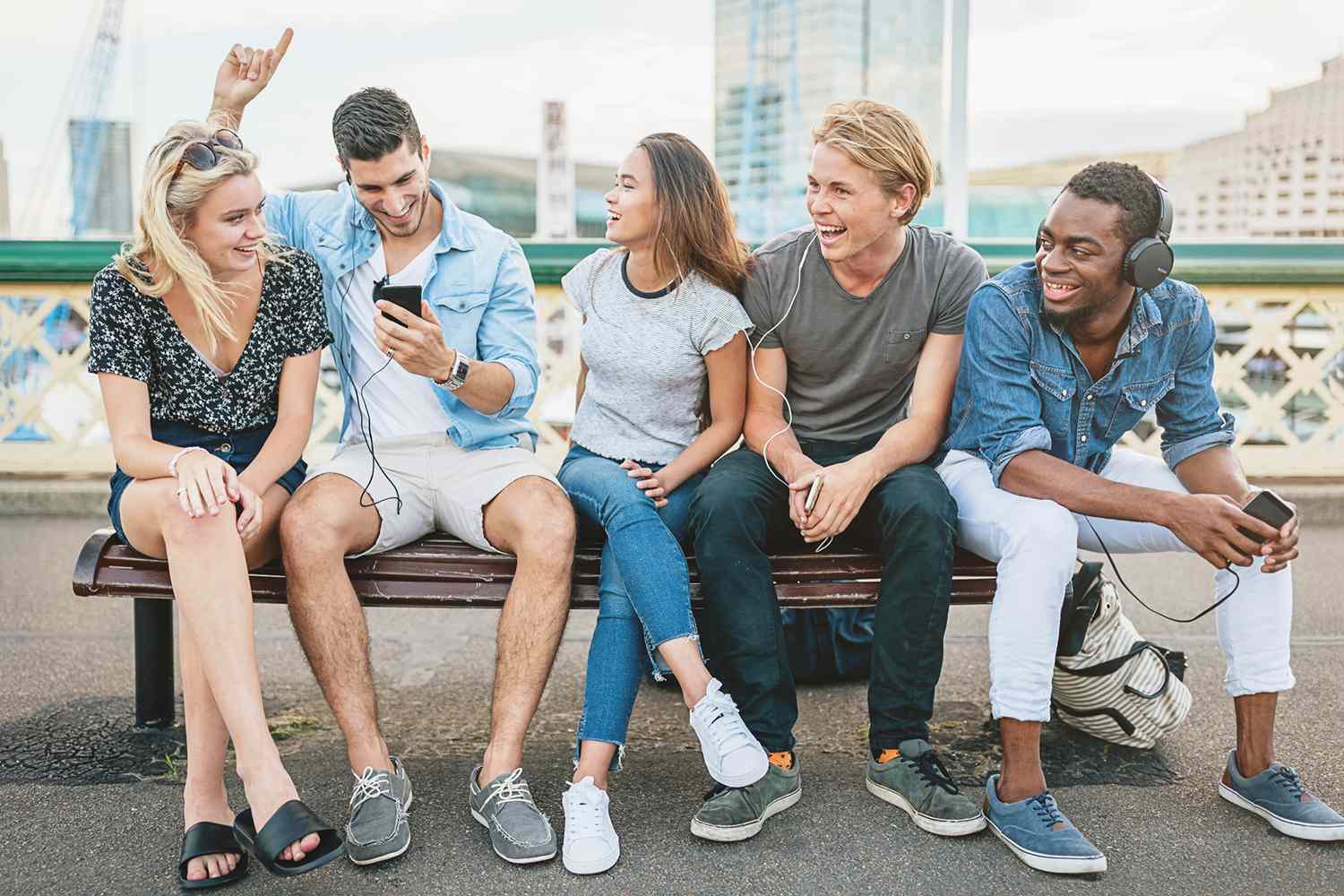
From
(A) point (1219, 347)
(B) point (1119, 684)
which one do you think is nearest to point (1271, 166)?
(A) point (1219, 347)

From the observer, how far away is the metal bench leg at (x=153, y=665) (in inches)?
125

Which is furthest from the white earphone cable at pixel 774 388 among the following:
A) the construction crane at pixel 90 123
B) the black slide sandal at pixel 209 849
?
the construction crane at pixel 90 123

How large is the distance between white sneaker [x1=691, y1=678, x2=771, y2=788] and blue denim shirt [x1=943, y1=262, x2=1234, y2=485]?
0.83 metres

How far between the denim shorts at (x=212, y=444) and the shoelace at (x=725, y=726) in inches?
43.9

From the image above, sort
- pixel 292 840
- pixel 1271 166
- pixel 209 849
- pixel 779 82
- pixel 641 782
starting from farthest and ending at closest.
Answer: pixel 779 82 < pixel 1271 166 < pixel 641 782 < pixel 209 849 < pixel 292 840

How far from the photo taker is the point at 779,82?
24.8 feet

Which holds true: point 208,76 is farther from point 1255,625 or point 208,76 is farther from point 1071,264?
point 1255,625

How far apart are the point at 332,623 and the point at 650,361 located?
1.01 meters

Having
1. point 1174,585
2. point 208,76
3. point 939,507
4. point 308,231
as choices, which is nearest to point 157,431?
point 308,231

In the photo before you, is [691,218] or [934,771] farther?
[691,218]

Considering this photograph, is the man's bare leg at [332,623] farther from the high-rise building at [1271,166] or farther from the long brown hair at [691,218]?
the high-rise building at [1271,166]

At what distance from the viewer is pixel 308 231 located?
320 centimetres

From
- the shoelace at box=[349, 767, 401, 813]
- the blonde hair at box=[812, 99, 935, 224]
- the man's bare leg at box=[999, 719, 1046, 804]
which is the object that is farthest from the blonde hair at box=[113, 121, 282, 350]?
the man's bare leg at box=[999, 719, 1046, 804]

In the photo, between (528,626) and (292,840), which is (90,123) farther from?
(292,840)
